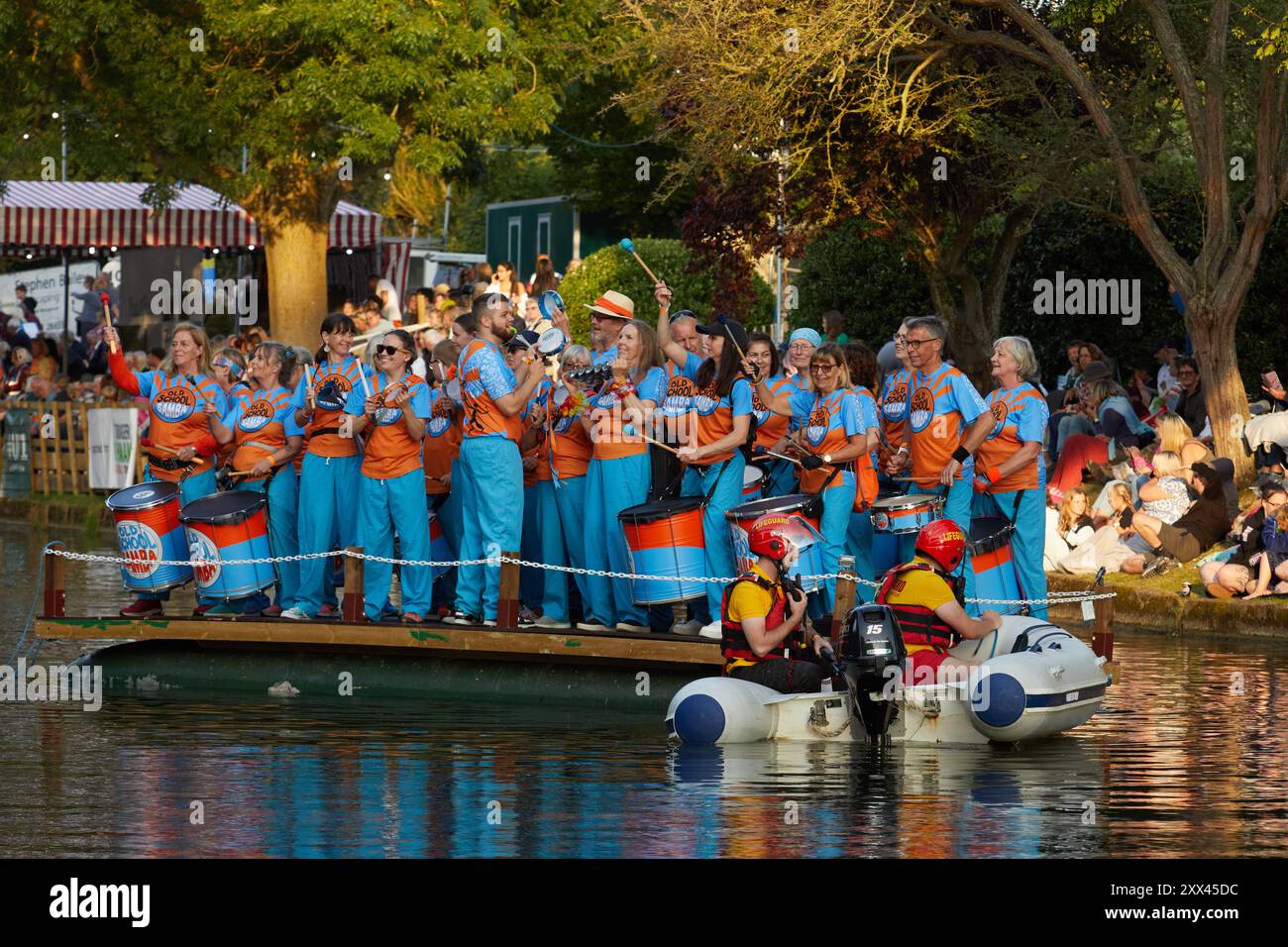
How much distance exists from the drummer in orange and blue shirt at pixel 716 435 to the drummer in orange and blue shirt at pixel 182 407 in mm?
3147

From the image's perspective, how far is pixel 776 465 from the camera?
14836mm

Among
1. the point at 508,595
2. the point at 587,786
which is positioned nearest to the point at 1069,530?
the point at 508,595

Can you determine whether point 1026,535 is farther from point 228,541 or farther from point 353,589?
point 228,541

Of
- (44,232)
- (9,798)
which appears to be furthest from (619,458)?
(44,232)

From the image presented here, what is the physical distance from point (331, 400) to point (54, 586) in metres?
2.36

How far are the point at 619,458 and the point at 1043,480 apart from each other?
2644mm

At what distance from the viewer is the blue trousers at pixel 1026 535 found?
14.6m

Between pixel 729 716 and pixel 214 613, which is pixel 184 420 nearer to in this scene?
pixel 214 613

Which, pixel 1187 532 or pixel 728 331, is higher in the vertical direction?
pixel 728 331

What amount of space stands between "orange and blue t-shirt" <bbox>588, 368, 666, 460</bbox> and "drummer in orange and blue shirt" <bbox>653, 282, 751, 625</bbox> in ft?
0.37

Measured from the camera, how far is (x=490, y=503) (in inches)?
568
